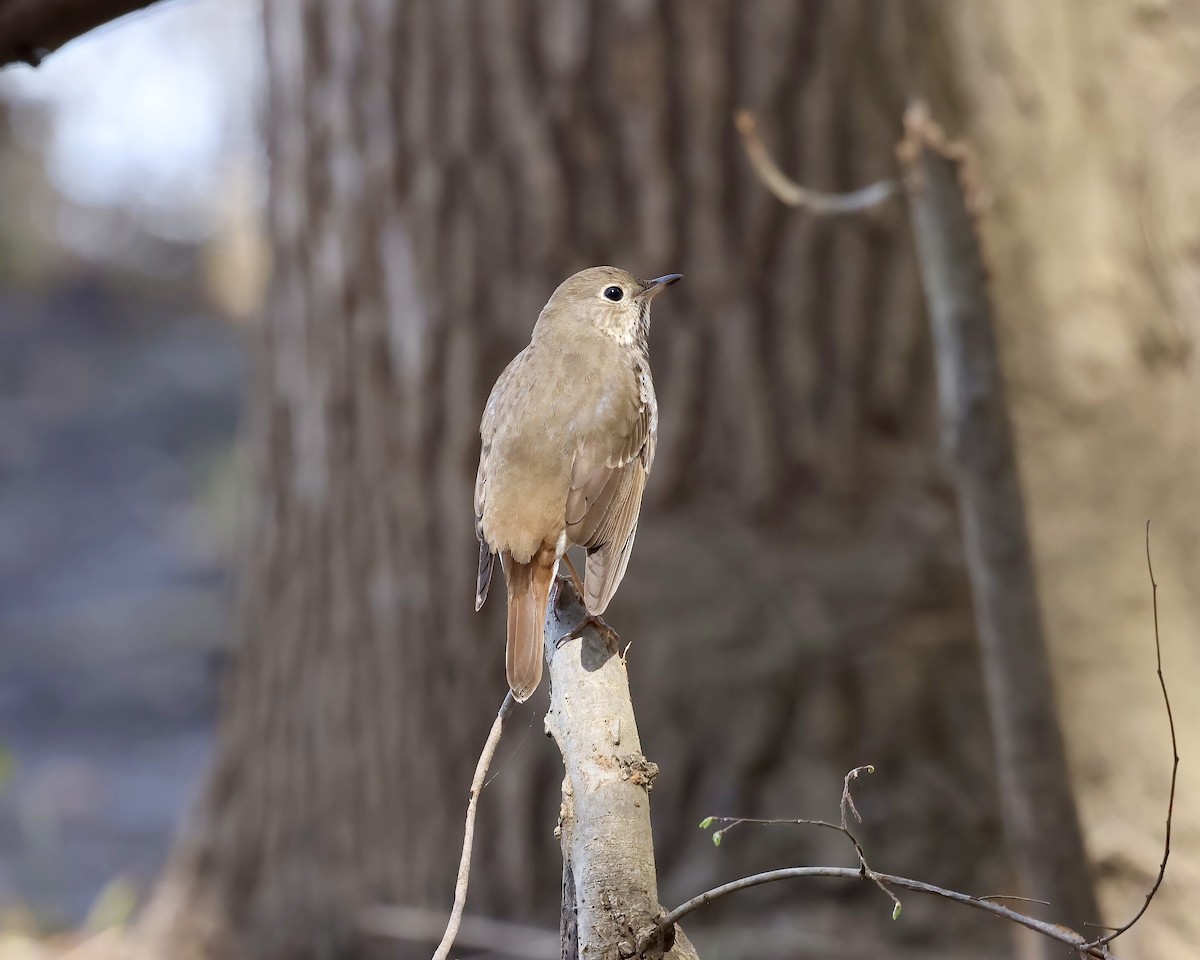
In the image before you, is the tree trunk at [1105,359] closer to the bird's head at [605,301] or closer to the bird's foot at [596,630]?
the bird's head at [605,301]

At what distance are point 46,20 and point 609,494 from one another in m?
1.06

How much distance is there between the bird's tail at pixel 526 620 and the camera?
1499 millimetres

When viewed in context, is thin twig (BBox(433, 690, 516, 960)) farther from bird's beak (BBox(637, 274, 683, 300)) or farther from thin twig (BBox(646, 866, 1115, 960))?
bird's beak (BBox(637, 274, 683, 300))

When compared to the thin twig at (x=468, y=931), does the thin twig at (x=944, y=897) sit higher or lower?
higher

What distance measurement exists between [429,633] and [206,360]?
1295 centimetres

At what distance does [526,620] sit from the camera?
1641 millimetres

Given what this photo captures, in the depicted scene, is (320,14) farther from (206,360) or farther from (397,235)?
(206,360)

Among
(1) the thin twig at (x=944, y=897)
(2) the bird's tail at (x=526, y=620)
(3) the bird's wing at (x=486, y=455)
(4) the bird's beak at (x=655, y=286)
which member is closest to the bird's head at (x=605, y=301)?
(4) the bird's beak at (x=655, y=286)

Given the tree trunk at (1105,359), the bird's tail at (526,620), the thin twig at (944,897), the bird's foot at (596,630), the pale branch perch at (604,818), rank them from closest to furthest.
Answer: the thin twig at (944,897), the pale branch perch at (604,818), the bird's tail at (526,620), the bird's foot at (596,630), the tree trunk at (1105,359)

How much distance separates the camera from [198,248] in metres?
17.6

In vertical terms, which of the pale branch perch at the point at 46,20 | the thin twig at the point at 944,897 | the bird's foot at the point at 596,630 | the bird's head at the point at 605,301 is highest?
the pale branch perch at the point at 46,20

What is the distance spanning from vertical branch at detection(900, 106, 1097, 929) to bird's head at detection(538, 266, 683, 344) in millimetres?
665

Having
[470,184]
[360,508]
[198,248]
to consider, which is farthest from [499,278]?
[198,248]

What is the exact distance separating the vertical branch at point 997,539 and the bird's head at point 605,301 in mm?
665
